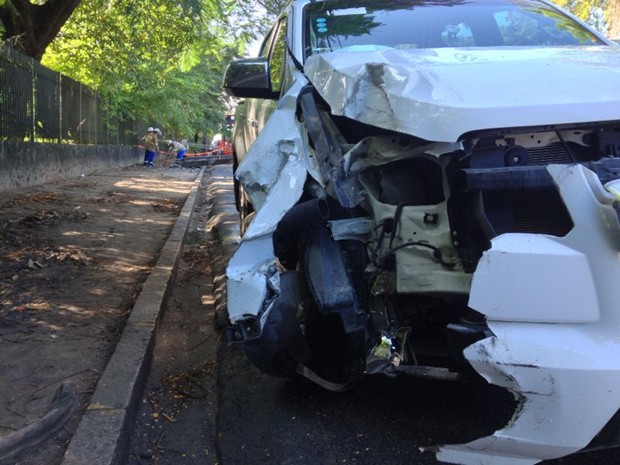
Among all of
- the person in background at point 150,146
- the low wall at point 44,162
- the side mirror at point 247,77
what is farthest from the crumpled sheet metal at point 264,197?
the person in background at point 150,146

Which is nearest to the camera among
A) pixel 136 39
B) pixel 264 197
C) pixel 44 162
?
pixel 264 197

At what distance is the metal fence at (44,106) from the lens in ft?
34.0

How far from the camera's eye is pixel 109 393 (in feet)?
10.3

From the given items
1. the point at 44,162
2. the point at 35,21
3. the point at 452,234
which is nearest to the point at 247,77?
the point at 452,234

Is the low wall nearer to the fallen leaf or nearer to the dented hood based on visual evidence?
the fallen leaf

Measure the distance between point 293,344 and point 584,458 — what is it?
1423mm

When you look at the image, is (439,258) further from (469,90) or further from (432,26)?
(432,26)

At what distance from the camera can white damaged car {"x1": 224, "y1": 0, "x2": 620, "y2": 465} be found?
78.8 inches

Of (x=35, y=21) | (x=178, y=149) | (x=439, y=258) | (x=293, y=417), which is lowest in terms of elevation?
(x=293, y=417)

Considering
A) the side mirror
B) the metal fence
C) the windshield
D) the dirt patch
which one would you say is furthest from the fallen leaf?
the metal fence

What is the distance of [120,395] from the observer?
10.2ft

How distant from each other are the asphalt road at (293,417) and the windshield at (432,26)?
6.86ft

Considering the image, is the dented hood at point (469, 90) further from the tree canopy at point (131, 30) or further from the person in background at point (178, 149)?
Result: the person in background at point (178, 149)

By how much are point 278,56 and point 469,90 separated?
2.64 meters
